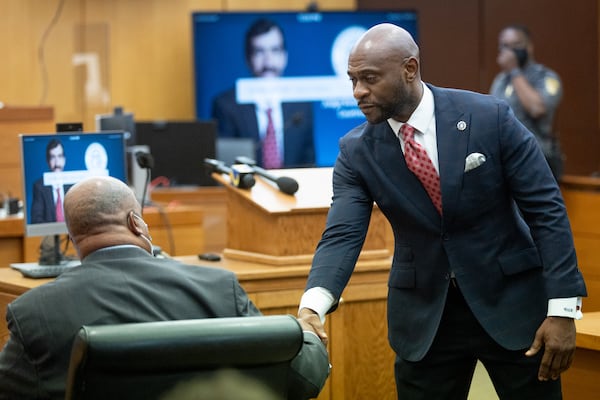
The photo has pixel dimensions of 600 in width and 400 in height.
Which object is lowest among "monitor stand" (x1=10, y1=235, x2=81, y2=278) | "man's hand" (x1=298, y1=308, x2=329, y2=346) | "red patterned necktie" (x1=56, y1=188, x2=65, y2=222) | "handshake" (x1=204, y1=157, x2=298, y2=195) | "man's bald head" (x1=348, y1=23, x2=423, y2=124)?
"monitor stand" (x1=10, y1=235, x2=81, y2=278)

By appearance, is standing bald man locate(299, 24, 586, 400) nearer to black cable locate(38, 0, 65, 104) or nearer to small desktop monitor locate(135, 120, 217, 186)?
small desktop monitor locate(135, 120, 217, 186)

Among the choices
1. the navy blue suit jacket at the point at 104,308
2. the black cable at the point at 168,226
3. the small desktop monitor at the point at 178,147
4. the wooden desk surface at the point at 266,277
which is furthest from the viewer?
the small desktop monitor at the point at 178,147

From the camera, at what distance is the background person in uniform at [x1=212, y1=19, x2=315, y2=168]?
319 inches

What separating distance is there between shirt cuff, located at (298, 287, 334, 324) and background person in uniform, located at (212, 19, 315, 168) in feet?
18.1

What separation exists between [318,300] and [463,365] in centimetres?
43

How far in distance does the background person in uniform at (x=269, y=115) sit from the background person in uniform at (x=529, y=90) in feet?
5.17

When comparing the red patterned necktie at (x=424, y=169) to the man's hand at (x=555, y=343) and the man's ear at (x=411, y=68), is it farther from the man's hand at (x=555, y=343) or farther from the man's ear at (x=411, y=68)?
the man's hand at (x=555, y=343)

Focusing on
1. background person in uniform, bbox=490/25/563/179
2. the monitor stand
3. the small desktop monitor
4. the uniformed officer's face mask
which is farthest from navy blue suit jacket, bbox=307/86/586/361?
the uniformed officer's face mask

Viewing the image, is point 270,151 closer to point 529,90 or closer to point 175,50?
point 175,50

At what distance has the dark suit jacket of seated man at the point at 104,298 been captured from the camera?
209 centimetres

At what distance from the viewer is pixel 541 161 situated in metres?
2.59

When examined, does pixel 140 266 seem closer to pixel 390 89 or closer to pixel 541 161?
pixel 390 89

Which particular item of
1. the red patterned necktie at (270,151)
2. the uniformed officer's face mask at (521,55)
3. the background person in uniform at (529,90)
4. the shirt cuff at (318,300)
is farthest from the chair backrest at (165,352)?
the red patterned necktie at (270,151)

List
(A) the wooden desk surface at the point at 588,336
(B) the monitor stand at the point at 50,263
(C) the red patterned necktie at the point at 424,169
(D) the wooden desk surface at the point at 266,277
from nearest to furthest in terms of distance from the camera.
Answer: (C) the red patterned necktie at the point at 424,169
(A) the wooden desk surface at the point at 588,336
(D) the wooden desk surface at the point at 266,277
(B) the monitor stand at the point at 50,263
